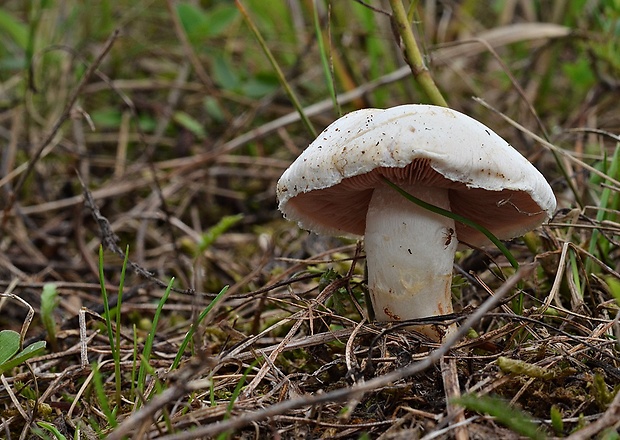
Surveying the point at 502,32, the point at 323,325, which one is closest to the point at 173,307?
the point at 323,325

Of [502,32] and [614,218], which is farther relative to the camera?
[502,32]

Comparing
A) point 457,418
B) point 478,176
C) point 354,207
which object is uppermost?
point 478,176

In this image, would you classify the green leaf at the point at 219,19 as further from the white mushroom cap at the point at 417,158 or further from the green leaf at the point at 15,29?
the white mushroom cap at the point at 417,158

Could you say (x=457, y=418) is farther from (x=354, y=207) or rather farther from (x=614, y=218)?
(x=614, y=218)

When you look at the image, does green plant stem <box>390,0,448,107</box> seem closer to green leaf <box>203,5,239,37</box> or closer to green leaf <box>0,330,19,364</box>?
green leaf <box>0,330,19,364</box>

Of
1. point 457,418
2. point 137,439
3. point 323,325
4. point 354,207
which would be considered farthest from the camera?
point 354,207

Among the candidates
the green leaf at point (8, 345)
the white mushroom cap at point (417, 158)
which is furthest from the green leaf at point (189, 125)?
the green leaf at point (8, 345)

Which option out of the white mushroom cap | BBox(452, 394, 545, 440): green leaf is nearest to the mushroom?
the white mushroom cap
